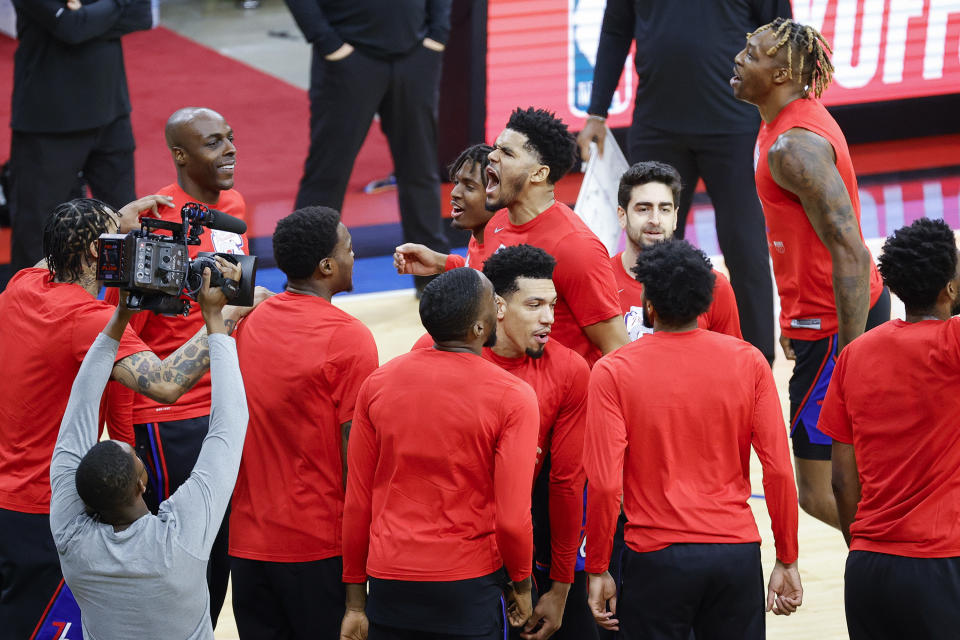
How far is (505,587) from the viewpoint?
3293 millimetres

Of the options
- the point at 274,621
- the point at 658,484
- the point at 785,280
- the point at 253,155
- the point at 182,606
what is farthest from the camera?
the point at 253,155

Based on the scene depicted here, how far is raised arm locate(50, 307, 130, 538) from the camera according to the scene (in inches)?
120

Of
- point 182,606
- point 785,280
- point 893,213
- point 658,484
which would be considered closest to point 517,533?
point 658,484

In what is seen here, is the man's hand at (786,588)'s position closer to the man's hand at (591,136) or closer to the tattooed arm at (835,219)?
the tattooed arm at (835,219)

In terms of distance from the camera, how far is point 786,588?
3.29m

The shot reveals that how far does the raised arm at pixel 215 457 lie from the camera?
9.84 ft

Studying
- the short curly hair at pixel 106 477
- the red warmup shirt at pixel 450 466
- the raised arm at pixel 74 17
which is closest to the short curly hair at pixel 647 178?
the red warmup shirt at pixel 450 466

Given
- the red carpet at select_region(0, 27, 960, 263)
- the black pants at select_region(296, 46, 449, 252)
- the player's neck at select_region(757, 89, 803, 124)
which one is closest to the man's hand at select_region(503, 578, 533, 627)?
the player's neck at select_region(757, 89, 803, 124)

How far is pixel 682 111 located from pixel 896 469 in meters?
3.22

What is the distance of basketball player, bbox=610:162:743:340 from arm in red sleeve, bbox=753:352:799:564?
0.94 m

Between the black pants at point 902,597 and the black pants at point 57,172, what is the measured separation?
15.5 feet

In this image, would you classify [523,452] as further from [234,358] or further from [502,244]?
[502,244]

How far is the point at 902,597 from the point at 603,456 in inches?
32.8

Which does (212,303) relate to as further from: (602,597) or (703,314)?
(703,314)
